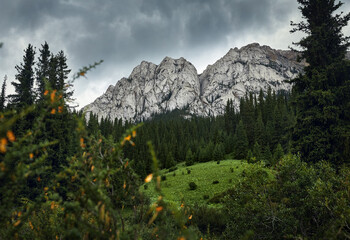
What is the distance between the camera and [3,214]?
83.8 inches

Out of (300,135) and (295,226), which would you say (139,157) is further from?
(295,226)

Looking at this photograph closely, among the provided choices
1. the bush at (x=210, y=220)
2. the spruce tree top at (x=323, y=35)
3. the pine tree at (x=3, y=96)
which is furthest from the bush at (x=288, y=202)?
the pine tree at (x=3, y=96)

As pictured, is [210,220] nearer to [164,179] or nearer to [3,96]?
[164,179]

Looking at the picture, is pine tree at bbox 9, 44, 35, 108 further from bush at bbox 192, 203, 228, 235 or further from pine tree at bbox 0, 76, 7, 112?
bush at bbox 192, 203, 228, 235

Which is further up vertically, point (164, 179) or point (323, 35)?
point (323, 35)

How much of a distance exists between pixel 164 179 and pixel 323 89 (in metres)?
21.2

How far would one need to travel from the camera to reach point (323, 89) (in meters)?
14.7

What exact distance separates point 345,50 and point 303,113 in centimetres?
597

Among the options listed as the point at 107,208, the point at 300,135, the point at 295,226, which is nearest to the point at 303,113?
the point at 300,135

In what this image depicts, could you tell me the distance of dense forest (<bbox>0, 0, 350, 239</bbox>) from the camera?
2.26 meters

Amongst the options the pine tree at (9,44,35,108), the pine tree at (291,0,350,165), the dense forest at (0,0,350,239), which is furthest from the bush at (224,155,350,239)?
the pine tree at (9,44,35,108)

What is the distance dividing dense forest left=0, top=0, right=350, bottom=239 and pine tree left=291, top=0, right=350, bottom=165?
0.24 feet

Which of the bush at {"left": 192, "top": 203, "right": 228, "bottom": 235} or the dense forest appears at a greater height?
the dense forest

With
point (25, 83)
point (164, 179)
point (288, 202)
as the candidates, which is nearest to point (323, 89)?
point (288, 202)
